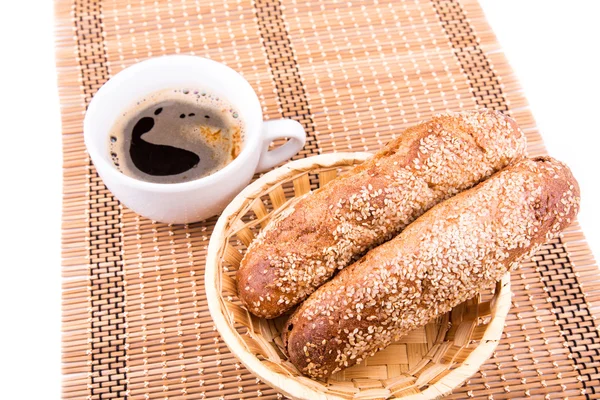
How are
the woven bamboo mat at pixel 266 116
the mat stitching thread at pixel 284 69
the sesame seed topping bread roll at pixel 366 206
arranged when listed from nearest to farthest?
the sesame seed topping bread roll at pixel 366 206, the woven bamboo mat at pixel 266 116, the mat stitching thread at pixel 284 69

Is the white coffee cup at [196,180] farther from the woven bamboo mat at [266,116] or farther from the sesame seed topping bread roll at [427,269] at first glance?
the sesame seed topping bread roll at [427,269]

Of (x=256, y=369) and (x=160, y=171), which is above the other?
(x=160, y=171)

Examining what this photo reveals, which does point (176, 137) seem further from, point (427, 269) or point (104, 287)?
point (427, 269)

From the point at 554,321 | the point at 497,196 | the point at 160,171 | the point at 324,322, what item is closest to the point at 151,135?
the point at 160,171

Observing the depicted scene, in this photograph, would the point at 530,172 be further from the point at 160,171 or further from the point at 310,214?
the point at 160,171

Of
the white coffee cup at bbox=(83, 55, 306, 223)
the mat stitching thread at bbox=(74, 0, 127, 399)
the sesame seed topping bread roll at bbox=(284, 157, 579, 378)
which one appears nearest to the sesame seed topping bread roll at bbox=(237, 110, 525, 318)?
the sesame seed topping bread roll at bbox=(284, 157, 579, 378)

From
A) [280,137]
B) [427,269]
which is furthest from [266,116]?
[427,269]

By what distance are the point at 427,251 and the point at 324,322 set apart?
0.25 m

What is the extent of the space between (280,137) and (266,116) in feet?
1.04

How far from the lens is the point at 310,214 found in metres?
1.28

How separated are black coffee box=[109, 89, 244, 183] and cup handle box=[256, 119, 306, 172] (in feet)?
0.26

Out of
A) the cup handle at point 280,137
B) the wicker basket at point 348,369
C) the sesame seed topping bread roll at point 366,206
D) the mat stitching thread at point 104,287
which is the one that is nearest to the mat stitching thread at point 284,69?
the cup handle at point 280,137

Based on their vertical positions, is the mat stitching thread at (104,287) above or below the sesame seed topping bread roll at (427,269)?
below

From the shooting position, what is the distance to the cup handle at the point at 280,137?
56.1 inches
